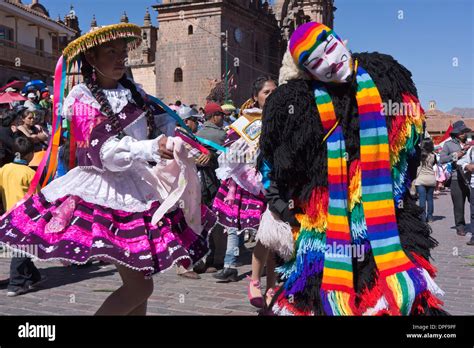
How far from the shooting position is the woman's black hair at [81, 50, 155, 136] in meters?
3.44

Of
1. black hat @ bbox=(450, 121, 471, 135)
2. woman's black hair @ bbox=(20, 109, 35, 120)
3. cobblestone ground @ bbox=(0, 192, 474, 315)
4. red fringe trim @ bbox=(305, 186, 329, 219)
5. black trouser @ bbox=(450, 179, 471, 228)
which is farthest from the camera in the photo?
black hat @ bbox=(450, 121, 471, 135)

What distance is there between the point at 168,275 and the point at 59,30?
37687 millimetres

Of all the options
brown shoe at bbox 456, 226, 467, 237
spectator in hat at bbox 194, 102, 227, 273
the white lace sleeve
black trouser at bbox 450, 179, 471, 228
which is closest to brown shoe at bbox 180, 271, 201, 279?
spectator in hat at bbox 194, 102, 227, 273

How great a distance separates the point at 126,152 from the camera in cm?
324

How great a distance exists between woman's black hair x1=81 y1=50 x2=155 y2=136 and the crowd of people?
1 cm

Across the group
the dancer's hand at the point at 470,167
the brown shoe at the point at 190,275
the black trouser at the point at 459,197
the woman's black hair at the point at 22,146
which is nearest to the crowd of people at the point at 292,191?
the woman's black hair at the point at 22,146

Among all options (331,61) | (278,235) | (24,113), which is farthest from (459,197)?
(331,61)

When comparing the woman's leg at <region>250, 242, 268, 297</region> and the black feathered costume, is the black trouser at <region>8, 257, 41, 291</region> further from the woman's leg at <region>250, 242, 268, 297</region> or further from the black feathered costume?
the black feathered costume

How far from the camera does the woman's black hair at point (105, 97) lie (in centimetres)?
344

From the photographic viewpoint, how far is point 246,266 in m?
7.71

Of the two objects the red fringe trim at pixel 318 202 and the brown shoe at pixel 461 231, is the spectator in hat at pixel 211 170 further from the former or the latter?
the brown shoe at pixel 461 231

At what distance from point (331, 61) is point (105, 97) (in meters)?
1.33

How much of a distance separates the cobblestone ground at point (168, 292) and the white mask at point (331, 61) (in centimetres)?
264
